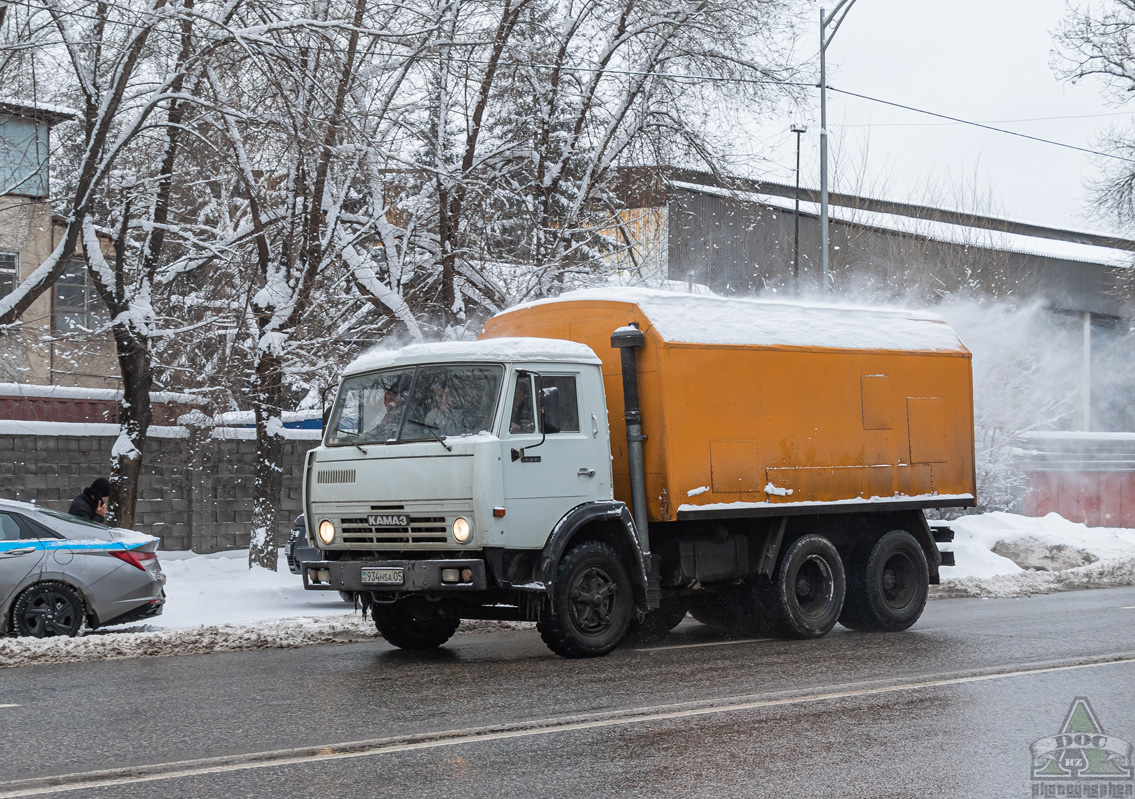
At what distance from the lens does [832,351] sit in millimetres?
12117

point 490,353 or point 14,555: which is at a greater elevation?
point 490,353

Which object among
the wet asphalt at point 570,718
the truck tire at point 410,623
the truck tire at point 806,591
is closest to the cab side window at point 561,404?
the wet asphalt at point 570,718

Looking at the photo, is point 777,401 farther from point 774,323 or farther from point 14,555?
point 14,555

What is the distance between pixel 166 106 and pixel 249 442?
6.07 meters

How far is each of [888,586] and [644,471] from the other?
3600mm

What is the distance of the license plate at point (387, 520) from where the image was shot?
32.4 ft

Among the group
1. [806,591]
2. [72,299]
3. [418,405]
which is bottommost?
[806,591]

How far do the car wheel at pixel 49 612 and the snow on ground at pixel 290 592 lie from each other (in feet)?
0.78

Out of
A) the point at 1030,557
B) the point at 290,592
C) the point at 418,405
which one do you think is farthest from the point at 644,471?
the point at 1030,557

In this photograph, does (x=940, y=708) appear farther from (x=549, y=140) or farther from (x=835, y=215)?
(x=835, y=215)

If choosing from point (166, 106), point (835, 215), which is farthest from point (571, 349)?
point (835, 215)

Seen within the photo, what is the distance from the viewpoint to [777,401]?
1155 cm

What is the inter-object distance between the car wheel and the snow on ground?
0.78ft

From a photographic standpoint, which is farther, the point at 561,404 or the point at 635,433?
the point at 635,433
